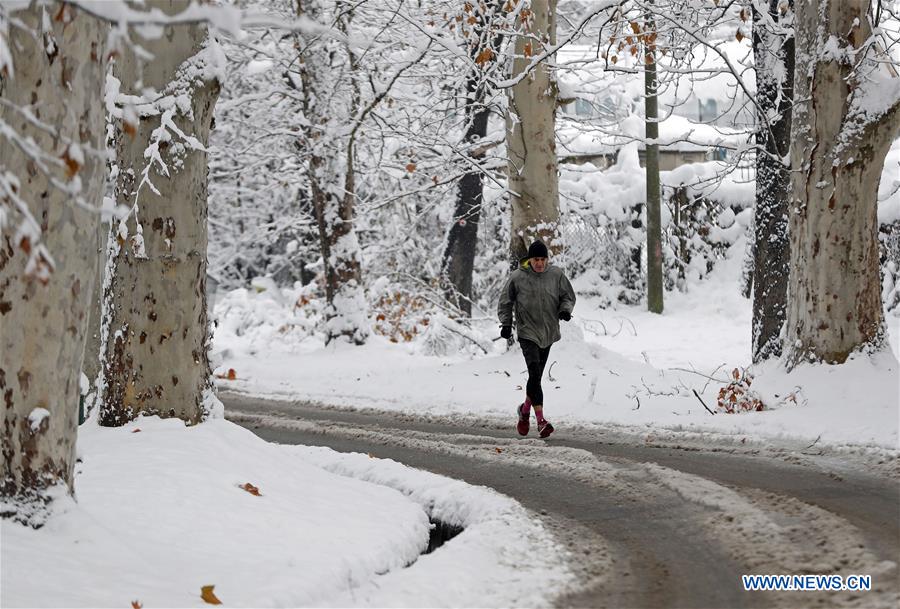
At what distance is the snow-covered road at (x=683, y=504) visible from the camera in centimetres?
512

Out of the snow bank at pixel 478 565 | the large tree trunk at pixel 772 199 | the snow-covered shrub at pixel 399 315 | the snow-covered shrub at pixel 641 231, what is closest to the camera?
the snow bank at pixel 478 565

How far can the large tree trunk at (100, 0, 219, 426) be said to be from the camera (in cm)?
785

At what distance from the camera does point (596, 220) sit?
2595 centimetres

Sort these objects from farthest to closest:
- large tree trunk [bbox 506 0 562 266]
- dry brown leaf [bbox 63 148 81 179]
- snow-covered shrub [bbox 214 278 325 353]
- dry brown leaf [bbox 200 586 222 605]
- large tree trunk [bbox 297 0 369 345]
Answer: snow-covered shrub [bbox 214 278 325 353] < large tree trunk [bbox 297 0 369 345] < large tree trunk [bbox 506 0 562 266] < dry brown leaf [bbox 200 586 222 605] < dry brown leaf [bbox 63 148 81 179]

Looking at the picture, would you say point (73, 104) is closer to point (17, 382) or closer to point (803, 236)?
point (17, 382)

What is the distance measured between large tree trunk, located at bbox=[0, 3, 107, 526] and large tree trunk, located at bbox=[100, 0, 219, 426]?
2580 mm

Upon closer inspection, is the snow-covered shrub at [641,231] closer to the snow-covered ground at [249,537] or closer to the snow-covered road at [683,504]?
the snow-covered road at [683,504]

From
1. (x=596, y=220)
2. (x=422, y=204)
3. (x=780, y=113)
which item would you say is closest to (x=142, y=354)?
(x=780, y=113)

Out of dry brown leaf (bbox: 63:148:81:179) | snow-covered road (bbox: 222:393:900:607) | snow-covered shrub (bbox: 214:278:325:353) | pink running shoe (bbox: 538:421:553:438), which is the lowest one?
snow-covered road (bbox: 222:393:900:607)

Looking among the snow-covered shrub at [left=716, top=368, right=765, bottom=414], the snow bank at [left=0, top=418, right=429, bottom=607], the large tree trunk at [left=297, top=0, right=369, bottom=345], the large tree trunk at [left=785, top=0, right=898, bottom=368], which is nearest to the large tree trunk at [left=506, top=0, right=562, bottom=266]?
the large tree trunk at [left=297, top=0, right=369, bottom=345]

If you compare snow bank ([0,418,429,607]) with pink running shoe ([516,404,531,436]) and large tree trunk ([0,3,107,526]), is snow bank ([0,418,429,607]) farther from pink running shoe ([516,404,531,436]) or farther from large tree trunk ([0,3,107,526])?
pink running shoe ([516,404,531,436])

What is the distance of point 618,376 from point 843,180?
4.32m

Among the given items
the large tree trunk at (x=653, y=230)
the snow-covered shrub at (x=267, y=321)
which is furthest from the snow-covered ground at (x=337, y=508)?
the large tree trunk at (x=653, y=230)

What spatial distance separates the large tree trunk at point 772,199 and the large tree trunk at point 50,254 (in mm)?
9587
